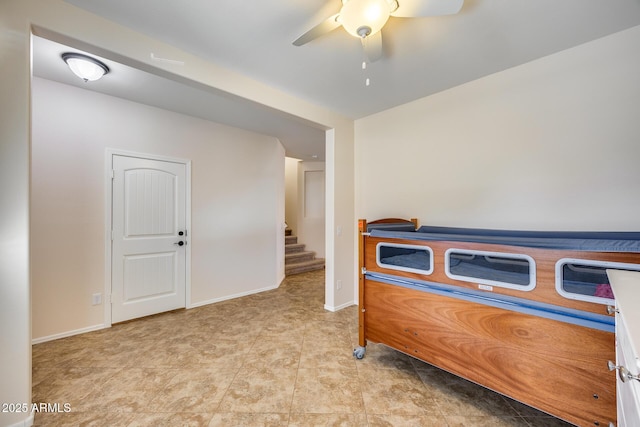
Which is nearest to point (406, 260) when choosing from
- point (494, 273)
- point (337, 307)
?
point (494, 273)

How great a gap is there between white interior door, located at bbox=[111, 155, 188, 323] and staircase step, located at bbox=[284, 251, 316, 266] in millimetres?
2359

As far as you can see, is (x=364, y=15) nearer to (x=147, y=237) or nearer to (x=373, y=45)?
(x=373, y=45)

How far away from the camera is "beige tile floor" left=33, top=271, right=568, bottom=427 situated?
4.70ft

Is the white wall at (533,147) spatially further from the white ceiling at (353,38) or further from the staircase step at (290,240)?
the staircase step at (290,240)

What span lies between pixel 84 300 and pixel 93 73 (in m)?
2.18

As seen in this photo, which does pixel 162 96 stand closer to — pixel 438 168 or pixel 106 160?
pixel 106 160

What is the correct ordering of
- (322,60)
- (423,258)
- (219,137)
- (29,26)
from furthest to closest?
(219,137) → (322,60) → (423,258) → (29,26)

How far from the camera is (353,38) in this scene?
1.76m

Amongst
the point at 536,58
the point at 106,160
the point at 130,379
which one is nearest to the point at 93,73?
the point at 106,160

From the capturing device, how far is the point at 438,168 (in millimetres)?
2561

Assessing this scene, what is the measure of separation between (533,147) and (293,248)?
181 inches

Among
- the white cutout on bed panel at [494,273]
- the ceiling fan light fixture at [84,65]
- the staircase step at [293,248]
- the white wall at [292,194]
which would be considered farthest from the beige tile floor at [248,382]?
the white wall at [292,194]

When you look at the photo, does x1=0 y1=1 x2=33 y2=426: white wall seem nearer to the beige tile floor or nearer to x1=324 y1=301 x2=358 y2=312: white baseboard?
the beige tile floor

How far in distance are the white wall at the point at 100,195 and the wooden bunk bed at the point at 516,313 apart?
237cm
